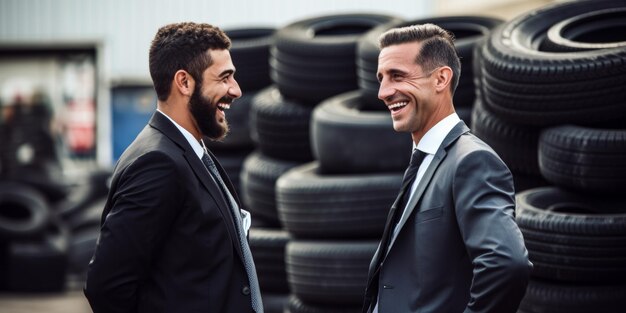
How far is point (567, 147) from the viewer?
4785 mm

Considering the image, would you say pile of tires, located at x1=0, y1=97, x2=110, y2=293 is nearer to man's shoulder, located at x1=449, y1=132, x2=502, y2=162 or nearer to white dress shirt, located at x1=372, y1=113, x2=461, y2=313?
white dress shirt, located at x1=372, y1=113, x2=461, y2=313

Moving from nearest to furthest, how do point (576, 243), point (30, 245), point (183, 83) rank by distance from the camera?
point (183, 83)
point (576, 243)
point (30, 245)

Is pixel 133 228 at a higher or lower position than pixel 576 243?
higher

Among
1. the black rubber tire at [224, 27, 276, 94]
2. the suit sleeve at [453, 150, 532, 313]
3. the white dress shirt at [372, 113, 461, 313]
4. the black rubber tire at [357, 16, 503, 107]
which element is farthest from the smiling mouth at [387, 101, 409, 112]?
the black rubber tire at [224, 27, 276, 94]

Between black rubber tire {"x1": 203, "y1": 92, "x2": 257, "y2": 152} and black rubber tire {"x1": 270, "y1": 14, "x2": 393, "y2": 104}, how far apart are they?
2.17 feet

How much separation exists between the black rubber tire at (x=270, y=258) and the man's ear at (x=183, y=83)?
3.69 meters

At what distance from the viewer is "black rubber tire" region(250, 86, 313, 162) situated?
7062 mm

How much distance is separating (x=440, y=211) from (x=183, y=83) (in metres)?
0.88

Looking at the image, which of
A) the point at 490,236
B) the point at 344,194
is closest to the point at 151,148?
the point at 490,236

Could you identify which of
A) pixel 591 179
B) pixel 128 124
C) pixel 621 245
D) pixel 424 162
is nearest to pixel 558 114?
pixel 591 179

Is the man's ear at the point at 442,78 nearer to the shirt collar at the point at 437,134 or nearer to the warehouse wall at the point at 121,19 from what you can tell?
the shirt collar at the point at 437,134

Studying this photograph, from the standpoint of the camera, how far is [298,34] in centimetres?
719

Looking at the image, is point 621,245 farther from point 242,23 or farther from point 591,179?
point 242,23

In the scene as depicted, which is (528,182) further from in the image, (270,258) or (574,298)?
(270,258)
